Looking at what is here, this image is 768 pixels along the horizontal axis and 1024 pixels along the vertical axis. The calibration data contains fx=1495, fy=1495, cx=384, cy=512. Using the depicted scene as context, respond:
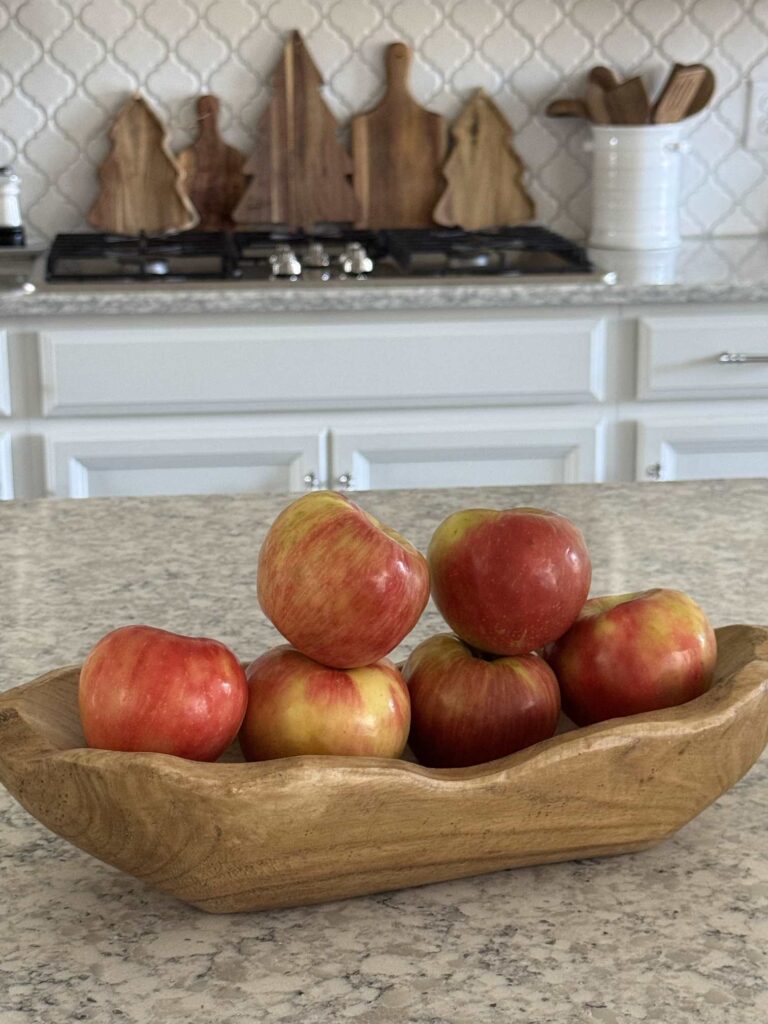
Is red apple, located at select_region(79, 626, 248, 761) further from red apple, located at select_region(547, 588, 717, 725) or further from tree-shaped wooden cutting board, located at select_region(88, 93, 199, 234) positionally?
tree-shaped wooden cutting board, located at select_region(88, 93, 199, 234)

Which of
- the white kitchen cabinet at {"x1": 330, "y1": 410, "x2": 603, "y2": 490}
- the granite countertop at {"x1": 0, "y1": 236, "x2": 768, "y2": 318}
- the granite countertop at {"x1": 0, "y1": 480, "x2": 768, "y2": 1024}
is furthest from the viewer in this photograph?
the white kitchen cabinet at {"x1": 330, "y1": 410, "x2": 603, "y2": 490}

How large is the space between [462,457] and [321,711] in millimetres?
1810

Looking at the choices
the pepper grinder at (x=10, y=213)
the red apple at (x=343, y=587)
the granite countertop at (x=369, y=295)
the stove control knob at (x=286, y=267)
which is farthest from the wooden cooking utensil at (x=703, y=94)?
the red apple at (x=343, y=587)

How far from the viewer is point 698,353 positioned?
246cm

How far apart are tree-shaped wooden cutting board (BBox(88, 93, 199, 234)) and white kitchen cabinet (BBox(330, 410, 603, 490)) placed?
27.6 inches

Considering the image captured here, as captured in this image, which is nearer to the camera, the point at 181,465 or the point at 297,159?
the point at 181,465

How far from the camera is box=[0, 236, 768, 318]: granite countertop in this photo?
2.35 m

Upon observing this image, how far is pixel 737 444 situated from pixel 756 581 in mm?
1390

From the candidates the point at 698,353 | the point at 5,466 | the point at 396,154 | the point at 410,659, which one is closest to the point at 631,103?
the point at 396,154

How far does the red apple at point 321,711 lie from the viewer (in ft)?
2.29

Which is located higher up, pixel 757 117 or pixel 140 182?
pixel 757 117

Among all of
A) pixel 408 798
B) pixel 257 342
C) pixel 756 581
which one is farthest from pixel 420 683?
pixel 257 342

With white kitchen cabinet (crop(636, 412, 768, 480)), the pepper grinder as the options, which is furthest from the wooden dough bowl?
the pepper grinder

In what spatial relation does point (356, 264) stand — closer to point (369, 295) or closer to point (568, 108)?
point (369, 295)
